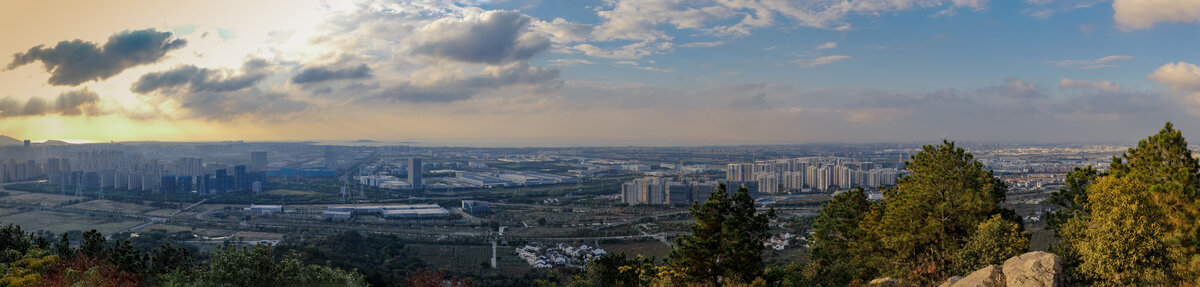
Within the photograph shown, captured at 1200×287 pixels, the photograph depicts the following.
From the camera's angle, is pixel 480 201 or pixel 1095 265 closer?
pixel 1095 265

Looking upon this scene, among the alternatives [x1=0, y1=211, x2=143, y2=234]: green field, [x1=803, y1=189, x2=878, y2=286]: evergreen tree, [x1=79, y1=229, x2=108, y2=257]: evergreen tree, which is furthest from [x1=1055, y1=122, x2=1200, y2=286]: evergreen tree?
[x1=0, y1=211, x2=143, y2=234]: green field

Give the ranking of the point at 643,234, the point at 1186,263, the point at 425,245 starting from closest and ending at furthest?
the point at 1186,263
the point at 425,245
the point at 643,234

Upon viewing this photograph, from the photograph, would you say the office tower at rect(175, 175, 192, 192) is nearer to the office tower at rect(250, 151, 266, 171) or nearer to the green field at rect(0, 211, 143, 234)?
the green field at rect(0, 211, 143, 234)

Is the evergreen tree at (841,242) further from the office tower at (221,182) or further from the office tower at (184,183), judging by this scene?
the office tower at (184,183)

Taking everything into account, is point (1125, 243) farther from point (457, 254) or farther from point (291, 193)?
point (291, 193)

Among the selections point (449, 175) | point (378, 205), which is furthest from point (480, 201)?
point (449, 175)

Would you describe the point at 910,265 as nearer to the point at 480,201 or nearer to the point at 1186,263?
the point at 1186,263
